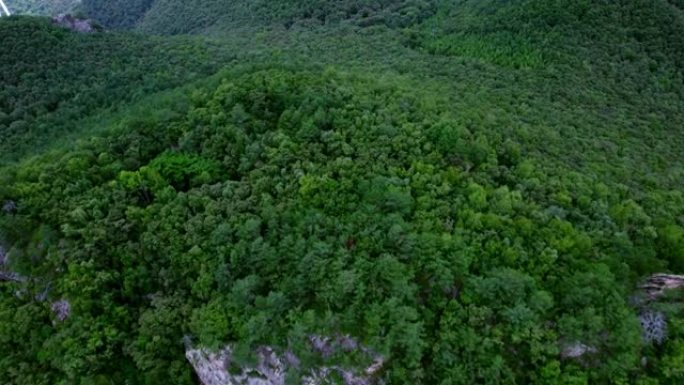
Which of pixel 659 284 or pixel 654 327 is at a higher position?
pixel 659 284

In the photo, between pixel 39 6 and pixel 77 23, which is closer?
pixel 77 23

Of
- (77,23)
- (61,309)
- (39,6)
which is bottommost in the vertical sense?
(39,6)

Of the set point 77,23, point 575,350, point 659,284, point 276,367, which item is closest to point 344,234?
point 276,367

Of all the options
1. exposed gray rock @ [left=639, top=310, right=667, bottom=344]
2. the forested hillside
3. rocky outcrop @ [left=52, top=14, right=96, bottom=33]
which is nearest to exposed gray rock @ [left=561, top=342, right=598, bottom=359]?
exposed gray rock @ [left=639, top=310, right=667, bottom=344]

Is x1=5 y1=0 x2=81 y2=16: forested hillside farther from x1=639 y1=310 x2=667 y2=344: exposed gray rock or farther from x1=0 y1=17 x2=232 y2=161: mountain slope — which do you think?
x1=639 y1=310 x2=667 y2=344: exposed gray rock

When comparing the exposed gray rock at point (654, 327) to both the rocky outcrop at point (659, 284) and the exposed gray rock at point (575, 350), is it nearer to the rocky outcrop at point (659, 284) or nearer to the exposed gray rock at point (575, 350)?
the rocky outcrop at point (659, 284)

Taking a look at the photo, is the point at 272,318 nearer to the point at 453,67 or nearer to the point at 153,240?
the point at 153,240

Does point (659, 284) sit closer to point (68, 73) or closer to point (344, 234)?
point (344, 234)

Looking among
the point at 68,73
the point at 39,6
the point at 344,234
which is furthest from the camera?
the point at 39,6
